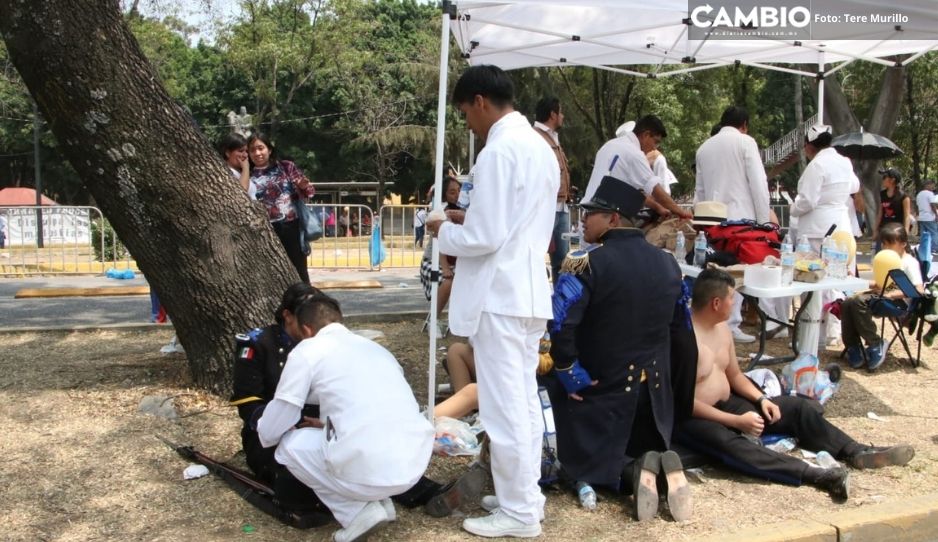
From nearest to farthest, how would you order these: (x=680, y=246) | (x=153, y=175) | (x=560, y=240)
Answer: (x=153, y=175) < (x=680, y=246) < (x=560, y=240)

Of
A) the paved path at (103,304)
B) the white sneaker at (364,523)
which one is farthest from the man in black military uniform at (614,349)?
the paved path at (103,304)

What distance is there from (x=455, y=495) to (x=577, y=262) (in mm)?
1217

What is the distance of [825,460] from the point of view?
4629 mm

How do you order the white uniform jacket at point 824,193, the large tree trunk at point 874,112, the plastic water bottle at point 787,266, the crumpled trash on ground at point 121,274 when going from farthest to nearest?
the large tree trunk at point 874,112
the crumpled trash on ground at point 121,274
the white uniform jacket at point 824,193
the plastic water bottle at point 787,266

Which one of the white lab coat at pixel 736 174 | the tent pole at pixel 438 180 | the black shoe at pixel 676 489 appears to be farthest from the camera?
the white lab coat at pixel 736 174

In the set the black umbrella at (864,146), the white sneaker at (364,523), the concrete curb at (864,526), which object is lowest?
the concrete curb at (864,526)

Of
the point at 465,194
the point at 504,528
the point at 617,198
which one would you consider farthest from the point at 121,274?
the point at 504,528

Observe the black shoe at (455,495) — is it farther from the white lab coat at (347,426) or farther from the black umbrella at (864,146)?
the black umbrella at (864,146)

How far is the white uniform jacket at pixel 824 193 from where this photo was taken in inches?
286

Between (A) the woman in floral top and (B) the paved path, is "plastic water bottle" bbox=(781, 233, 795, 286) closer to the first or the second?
(A) the woman in floral top

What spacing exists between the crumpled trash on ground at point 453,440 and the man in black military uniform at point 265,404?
53 cm

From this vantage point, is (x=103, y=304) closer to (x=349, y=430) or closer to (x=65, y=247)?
(x=65, y=247)

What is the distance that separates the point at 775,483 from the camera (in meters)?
4.45

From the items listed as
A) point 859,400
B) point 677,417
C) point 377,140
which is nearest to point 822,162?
point 859,400
